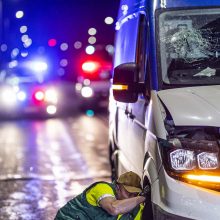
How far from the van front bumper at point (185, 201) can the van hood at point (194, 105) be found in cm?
40

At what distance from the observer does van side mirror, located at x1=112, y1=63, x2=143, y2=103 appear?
543 cm

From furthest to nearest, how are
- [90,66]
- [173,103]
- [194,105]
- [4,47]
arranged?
[4,47] < [90,66] < [173,103] < [194,105]

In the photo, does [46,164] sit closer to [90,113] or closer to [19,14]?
[90,113]

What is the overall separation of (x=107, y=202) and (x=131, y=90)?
1.11 meters

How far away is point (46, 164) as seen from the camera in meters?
10.9

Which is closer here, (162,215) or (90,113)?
(162,215)

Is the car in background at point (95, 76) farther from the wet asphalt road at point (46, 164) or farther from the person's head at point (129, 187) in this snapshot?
the person's head at point (129, 187)

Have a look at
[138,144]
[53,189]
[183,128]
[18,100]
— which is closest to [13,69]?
[18,100]

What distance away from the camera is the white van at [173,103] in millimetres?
4355

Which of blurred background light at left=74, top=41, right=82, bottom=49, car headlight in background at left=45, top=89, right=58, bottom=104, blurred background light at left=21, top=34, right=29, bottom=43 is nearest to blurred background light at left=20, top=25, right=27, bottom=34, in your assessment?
blurred background light at left=21, top=34, right=29, bottom=43

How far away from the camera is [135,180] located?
4973 millimetres

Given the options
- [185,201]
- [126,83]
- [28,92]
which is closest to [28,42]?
[28,92]

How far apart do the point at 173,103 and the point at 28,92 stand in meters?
14.3

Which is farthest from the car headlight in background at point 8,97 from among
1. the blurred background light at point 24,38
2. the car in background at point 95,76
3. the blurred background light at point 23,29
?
the blurred background light at point 24,38
